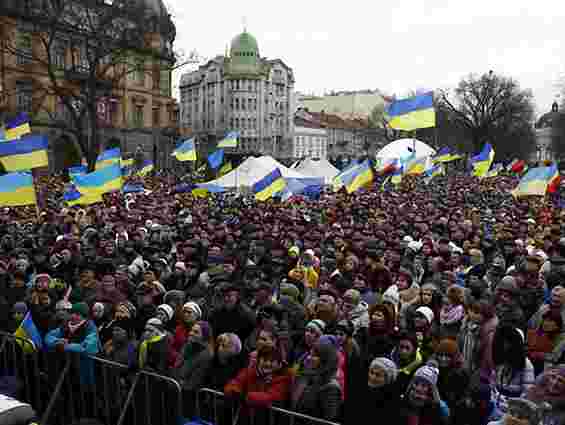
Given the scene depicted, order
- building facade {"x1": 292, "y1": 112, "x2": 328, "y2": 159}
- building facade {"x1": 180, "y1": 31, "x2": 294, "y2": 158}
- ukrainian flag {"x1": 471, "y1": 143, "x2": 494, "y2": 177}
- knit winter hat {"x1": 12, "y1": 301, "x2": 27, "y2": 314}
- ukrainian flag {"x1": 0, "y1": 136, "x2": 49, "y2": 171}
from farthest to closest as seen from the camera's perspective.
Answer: building facade {"x1": 292, "y1": 112, "x2": 328, "y2": 159} < building facade {"x1": 180, "y1": 31, "x2": 294, "y2": 158} < ukrainian flag {"x1": 471, "y1": 143, "x2": 494, "y2": 177} < ukrainian flag {"x1": 0, "y1": 136, "x2": 49, "y2": 171} < knit winter hat {"x1": 12, "y1": 301, "x2": 27, "y2": 314}

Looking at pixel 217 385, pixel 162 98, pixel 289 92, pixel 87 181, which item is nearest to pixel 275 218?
pixel 87 181

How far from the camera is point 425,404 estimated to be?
3.78m

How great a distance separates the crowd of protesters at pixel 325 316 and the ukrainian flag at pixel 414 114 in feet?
19.3

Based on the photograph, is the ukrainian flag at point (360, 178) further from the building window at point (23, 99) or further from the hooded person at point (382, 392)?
the building window at point (23, 99)

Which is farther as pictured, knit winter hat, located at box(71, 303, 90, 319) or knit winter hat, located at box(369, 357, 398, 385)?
knit winter hat, located at box(71, 303, 90, 319)

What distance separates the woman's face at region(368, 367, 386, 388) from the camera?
391 cm

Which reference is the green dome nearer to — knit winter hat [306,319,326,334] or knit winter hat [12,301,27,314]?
knit winter hat [12,301,27,314]

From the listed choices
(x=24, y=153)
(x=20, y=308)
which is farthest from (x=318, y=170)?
(x=20, y=308)

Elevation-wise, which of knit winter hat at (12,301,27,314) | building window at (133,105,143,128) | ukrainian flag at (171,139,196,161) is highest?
building window at (133,105,143,128)

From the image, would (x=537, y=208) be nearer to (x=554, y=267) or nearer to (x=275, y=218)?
(x=275, y=218)

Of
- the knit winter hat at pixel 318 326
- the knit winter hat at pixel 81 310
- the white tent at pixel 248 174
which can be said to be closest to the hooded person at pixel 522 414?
the knit winter hat at pixel 318 326

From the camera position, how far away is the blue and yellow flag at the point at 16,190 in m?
9.30

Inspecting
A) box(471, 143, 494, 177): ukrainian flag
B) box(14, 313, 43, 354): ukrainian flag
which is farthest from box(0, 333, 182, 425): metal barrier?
box(471, 143, 494, 177): ukrainian flag

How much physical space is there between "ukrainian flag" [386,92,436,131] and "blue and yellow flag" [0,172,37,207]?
11.2m
